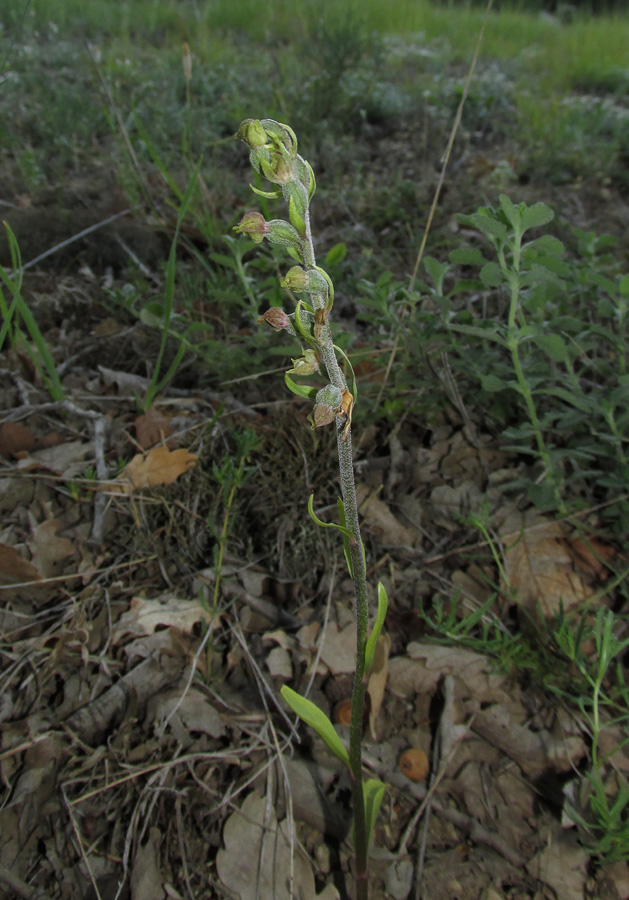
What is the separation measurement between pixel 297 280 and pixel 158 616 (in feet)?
4.04

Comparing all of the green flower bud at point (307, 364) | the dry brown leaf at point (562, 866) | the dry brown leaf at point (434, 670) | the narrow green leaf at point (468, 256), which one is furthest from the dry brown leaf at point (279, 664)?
the narrow green leaf at point (468, 256)

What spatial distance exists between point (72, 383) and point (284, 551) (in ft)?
3.97

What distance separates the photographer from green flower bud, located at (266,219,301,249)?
3.20 ft

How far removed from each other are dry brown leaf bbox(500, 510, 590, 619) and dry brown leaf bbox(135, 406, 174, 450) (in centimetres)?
124

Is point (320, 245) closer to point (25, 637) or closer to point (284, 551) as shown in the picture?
point (284, 551)

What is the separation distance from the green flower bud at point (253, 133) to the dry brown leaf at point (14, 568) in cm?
138

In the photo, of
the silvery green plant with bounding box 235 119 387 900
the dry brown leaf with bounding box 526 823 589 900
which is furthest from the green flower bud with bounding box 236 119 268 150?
the dry brown leaf with bounding box 526 823 589 900

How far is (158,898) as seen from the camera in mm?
1393

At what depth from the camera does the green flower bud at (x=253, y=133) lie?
0.91 metres

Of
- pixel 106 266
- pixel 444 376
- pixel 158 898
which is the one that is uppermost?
pixel 444 376

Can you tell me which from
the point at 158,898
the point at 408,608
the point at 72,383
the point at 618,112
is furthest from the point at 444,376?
the point at 618,112

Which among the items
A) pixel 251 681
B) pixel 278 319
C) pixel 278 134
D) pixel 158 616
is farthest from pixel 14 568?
pixel 278 134

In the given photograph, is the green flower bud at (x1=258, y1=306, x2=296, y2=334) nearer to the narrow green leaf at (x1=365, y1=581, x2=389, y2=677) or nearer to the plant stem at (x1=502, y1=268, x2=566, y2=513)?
the narrow green leaf at (x1=365, y1=581, x2=389, y2=677)

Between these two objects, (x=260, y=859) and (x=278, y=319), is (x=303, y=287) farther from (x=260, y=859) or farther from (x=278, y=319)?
(x=260, y=859)
